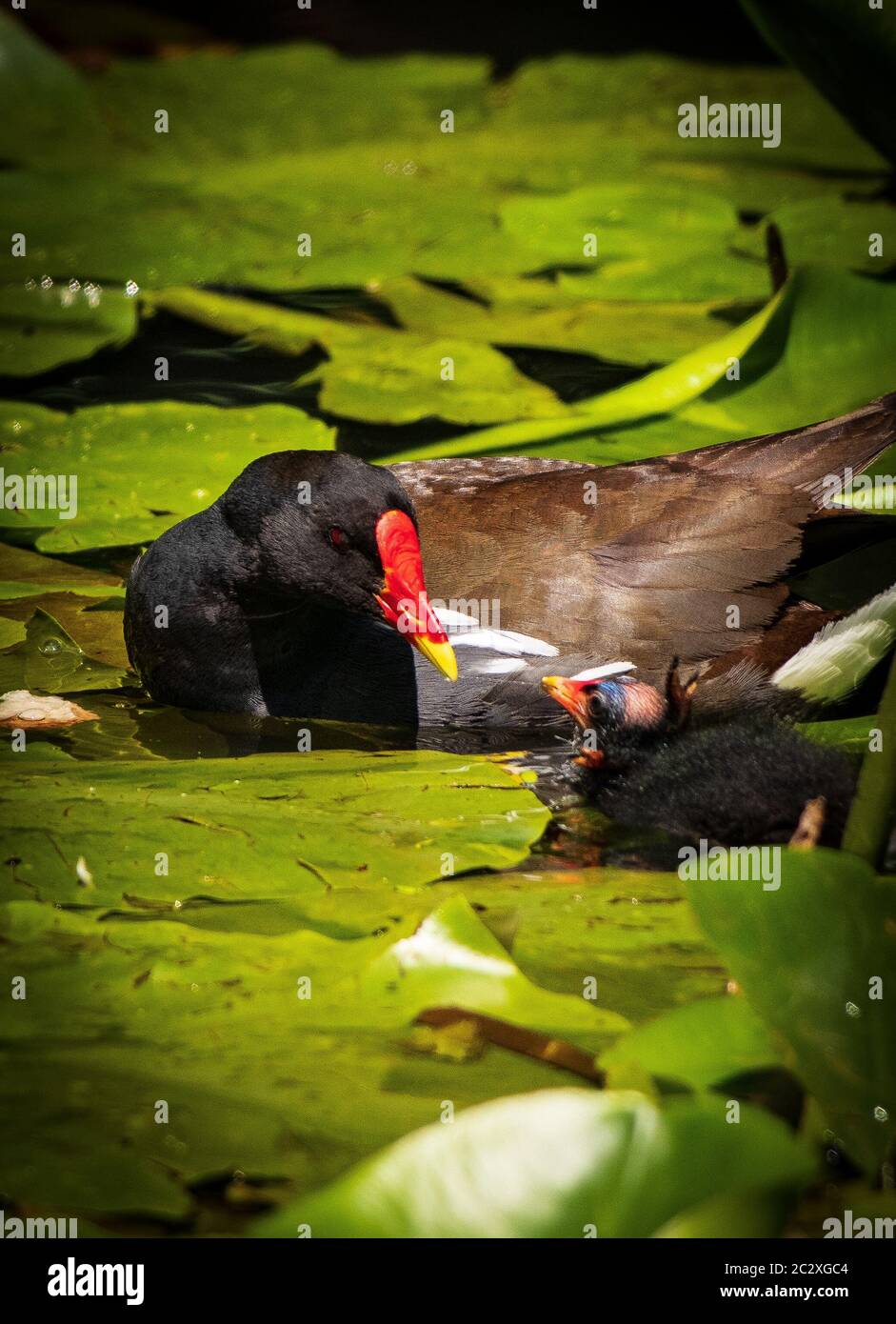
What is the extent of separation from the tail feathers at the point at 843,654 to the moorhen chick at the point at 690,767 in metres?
Answer: 0.11

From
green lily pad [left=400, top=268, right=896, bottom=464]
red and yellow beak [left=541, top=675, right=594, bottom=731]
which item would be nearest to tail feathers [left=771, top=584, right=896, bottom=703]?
red and yellow beak [left=541, top=675, right=594, bottom=731]

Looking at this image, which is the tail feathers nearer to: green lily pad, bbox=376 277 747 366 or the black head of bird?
the black head of bird

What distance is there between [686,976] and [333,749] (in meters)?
1.12

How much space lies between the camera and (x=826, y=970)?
5.90ft

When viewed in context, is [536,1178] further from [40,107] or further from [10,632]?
[40,107]

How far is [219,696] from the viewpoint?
326 centimetres

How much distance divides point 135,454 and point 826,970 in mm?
2824

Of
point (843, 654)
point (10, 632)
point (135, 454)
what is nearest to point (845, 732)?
point (843, 654)

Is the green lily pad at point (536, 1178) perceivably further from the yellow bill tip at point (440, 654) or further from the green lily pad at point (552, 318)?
the green lily pad at point (552, 318)

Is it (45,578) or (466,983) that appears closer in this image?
(466,983)

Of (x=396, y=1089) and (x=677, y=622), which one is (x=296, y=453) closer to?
(x=677, y=622)

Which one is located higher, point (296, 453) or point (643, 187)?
point (643, 187)

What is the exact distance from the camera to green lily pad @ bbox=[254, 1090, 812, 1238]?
1.48m

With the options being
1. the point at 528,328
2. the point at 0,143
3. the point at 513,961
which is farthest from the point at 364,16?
the point at 513,961
